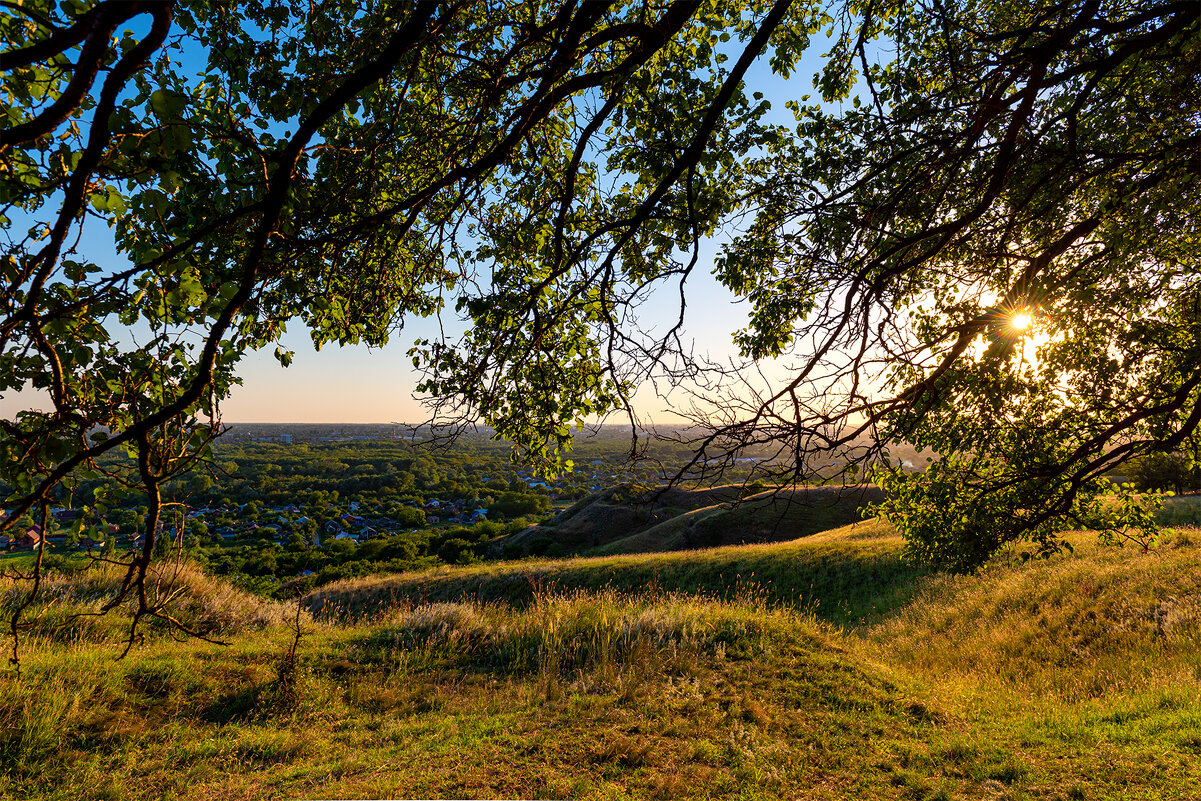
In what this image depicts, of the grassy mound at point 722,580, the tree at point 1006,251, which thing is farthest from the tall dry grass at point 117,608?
the tree at point 1006,251

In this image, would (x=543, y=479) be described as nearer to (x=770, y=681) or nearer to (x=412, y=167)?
(x=412, y=167)

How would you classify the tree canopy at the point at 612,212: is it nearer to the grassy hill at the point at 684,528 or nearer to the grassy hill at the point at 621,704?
the grassy hill at the point at 621,704

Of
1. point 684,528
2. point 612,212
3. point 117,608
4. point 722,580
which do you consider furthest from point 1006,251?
point 684,528

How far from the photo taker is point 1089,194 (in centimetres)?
647

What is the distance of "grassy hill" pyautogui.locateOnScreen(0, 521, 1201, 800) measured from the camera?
504 centimetres

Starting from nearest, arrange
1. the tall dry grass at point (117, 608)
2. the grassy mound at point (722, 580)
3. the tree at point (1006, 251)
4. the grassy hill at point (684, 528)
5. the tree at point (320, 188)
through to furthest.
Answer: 1. the tree at point (320, 188)
2. the tree at point (1006, 251)
3. the tall dry grass at point (117, 608)
4. the grassy mound at point (722, 580)
5. the grassy hill at point (684, 528)

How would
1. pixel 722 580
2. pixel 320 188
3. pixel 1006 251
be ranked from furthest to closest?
pixel 722 580
pixel 1006 251
pixel 320 188

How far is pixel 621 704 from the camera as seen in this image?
6.87 meters

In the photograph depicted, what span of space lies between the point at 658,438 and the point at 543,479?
6.03 ft

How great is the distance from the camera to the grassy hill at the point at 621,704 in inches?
199

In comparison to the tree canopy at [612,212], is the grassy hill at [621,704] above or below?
below

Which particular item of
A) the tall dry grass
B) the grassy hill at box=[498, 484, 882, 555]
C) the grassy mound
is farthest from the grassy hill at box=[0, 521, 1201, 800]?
the grassy hill at box=[498, 484, 882, 555]

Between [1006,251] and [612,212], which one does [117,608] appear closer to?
[612,212]

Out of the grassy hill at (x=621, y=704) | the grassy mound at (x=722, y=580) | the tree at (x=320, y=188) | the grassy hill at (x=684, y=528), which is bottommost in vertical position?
the grassy hill at (x=684, y=528)
